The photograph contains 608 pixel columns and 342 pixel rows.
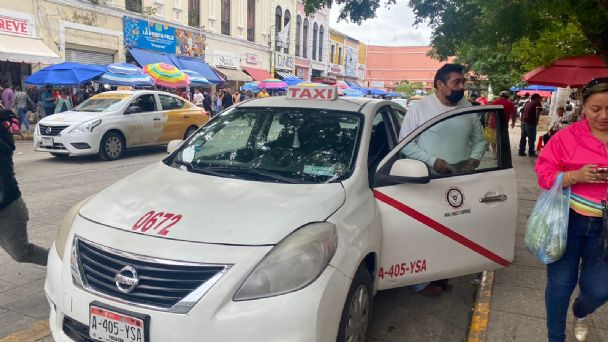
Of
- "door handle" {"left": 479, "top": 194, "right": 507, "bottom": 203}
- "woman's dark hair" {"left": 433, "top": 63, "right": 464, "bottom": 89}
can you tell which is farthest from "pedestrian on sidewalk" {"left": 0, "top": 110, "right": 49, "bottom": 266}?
"door handle" {"left": 479, "top": 194, "right": 507, "bottom": 203}

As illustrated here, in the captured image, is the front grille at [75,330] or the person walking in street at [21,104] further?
the person walking in street at [21,104]

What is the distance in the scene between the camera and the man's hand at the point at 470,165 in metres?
3.61

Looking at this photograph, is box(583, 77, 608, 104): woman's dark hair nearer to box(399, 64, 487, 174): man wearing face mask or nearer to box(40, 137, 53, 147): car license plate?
box(399, 64, 487, 174): man wearing face mask

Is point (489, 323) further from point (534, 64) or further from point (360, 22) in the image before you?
point (534, 64)

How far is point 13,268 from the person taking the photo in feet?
14.6

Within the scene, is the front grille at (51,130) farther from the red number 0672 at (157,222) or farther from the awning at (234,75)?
the awning at (234,75)

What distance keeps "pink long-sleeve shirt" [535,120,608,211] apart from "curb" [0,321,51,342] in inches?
130

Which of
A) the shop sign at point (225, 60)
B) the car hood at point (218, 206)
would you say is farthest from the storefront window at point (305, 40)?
the car hood at point (218, 206)

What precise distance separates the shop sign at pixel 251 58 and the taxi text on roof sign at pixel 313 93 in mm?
29552

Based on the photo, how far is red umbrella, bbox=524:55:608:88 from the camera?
10.9 m

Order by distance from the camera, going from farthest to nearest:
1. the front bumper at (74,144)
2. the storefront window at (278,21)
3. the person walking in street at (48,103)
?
the storefront window at (278,21) → the person walking in street at (48,103) → the front bumper at (74,144)

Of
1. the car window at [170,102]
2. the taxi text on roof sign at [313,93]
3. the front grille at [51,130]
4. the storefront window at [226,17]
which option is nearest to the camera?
the taxi text on roof sign at [313,93]

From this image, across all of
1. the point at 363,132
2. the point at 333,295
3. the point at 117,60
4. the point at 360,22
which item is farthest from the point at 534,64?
the point at 117,60

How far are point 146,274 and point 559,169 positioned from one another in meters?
2.31
